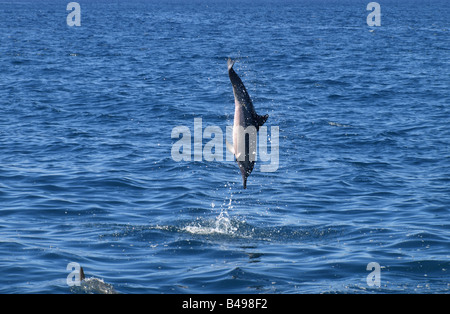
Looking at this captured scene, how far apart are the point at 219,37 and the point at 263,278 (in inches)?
2321

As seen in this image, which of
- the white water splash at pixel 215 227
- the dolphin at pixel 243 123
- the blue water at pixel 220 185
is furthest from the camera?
the white water splash at pixel 215 227

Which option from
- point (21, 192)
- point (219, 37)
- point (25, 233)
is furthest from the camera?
point (219, 37)

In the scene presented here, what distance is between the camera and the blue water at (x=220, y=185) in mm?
14008

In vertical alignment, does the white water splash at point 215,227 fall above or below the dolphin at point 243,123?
below

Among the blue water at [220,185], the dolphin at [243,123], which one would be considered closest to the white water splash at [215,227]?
the blue water at [220,185]

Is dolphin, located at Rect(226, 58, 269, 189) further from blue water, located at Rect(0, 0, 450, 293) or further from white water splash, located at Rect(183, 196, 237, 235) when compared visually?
white water splash, located at Rect(183, 196, 237, 235)

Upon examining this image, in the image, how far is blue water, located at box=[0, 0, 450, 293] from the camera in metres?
14.0

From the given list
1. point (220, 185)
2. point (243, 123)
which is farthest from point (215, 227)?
point (243, 123)

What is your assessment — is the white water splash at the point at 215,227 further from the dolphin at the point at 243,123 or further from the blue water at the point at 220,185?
the dolphin at the point at 243,123

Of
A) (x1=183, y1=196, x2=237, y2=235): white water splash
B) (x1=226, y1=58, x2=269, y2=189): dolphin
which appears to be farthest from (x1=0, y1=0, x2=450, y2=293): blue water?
(x1=226, y1=58, x2=269, y2=189): dolphin

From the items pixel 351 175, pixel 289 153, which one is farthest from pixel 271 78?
pixel 351 175

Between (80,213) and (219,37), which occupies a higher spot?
(219,37)
